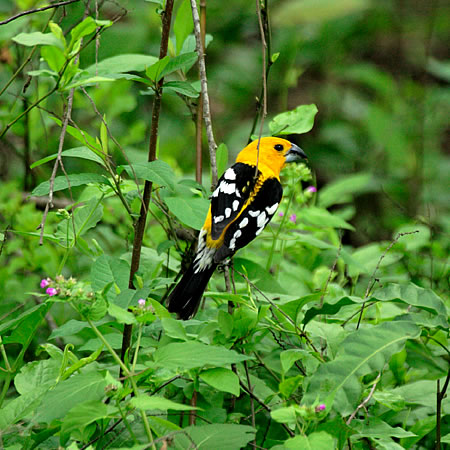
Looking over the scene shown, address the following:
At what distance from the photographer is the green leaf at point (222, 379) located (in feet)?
4.98

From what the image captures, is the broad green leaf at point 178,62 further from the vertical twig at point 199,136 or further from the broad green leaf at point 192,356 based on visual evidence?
the broad green leaf at point 192,356

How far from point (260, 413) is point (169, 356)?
69cm

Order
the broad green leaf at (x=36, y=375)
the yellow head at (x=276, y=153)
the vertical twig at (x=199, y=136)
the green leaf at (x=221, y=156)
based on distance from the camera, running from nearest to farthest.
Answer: the broad green leaf at (x=36, y=375), the green leaf at (x=221, y=156), the vertical twig at (x=199, y=136), the yellow head at (x=276, y=153)

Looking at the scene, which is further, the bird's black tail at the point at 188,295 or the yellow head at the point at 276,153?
the yellow head at the point at 276,153

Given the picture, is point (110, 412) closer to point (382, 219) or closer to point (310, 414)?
point (310, 414)

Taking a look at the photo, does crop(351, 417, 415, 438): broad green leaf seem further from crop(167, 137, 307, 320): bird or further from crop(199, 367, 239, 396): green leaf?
crop(167, 137, 307, 320): bird

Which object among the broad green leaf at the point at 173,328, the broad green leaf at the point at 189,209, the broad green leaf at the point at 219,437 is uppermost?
the broad green leaf at the point at 189,209

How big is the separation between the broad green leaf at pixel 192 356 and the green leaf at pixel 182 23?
107 cm

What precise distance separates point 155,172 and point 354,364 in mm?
712

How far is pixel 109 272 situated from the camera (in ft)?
5.94

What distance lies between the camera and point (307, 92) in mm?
7160

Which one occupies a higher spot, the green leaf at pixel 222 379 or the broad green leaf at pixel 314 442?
the broad green leaf at pixel 314 442

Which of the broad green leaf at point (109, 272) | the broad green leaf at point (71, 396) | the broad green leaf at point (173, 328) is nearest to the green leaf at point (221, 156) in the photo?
the broad green leaf at point (109, 272)

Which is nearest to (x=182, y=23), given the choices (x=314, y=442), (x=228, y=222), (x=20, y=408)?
(x=228, y=222)
